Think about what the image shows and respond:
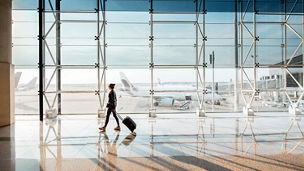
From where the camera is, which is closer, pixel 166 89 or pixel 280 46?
pixel 166 89

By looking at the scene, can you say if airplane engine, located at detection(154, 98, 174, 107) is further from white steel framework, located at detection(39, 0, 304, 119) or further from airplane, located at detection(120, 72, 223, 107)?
white steel framework, located at detection(39, 0, 304, 119)

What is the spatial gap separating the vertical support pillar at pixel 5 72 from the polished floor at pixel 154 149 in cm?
84

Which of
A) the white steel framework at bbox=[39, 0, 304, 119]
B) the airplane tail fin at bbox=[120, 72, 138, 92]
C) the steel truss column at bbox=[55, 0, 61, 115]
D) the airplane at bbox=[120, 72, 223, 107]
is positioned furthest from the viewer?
the airplane at bbox=[120, 72, 223, 107]

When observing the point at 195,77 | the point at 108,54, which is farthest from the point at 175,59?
the point at 108,54

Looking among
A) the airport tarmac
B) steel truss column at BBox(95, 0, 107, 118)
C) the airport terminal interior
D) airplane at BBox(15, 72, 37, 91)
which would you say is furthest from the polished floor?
airplane at BBox(15, 72, 37, 91)

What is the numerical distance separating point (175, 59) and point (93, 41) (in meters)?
3.27

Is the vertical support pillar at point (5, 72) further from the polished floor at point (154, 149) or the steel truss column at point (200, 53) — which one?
the steel truss column at point (200, 53)

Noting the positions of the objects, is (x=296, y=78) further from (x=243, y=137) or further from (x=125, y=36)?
(x=125, y=36)

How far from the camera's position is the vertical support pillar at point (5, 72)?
5.41m

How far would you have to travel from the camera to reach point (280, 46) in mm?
7770

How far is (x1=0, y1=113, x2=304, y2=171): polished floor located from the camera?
2.59 m

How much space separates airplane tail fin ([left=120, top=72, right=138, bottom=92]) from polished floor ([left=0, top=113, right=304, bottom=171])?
3158 millimetres

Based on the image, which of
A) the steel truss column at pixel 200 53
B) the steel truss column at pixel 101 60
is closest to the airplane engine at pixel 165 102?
the steel truss column at pixel 200 53

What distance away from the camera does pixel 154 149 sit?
10.5ft
